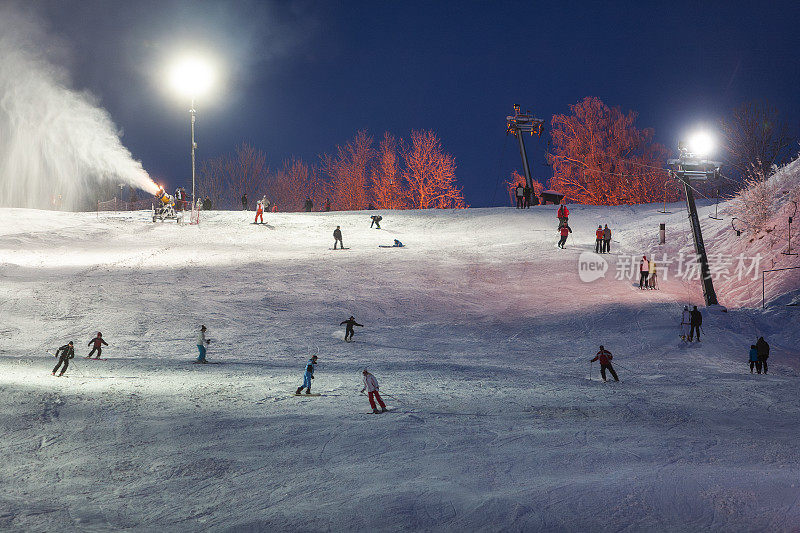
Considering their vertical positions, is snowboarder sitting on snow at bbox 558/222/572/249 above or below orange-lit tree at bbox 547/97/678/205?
below

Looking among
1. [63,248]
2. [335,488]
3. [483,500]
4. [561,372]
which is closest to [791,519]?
[483,500]

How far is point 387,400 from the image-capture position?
1409 centimetres

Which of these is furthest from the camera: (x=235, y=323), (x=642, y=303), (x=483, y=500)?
(x=642, y=303)

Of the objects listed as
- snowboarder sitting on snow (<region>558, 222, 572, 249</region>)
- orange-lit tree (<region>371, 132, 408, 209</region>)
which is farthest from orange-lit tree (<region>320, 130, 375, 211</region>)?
snowboarder sitting on snow (<region>558, 222, 572, 249</region>)

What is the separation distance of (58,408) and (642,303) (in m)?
20.3

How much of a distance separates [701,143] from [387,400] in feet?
49.6

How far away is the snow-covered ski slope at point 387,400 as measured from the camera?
28.6 ft

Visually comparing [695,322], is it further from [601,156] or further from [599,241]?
[601,156]

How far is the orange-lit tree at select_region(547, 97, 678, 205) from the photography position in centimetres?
6956

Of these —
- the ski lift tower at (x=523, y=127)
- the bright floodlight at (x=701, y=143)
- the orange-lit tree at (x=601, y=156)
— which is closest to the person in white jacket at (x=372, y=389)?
the bright floodlight at (x=701, y=143)

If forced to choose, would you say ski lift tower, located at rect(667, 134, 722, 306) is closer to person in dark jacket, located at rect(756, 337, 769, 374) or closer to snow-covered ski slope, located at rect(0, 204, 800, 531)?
snow-covered ski slope, located at rect(0, 204, 800, 531)

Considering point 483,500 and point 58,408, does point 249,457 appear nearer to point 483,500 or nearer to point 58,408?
point 483,500

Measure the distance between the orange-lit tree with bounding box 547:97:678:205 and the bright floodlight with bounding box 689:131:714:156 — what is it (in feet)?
159

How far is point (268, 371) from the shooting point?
17.0 metres
